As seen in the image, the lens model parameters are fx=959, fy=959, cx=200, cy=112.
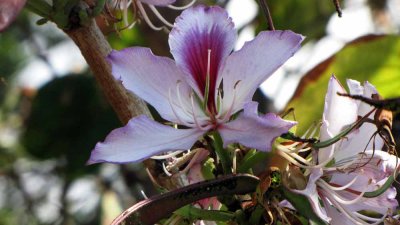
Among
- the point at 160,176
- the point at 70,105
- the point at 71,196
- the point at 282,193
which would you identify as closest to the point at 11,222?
the point at 71,196

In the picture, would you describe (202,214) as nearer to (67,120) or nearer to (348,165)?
(348,165)

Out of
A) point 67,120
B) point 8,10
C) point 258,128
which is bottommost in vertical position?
point 67,120

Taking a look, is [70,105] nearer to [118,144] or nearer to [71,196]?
[71,196]

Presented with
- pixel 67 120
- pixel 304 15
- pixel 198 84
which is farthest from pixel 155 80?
pixel 67 120

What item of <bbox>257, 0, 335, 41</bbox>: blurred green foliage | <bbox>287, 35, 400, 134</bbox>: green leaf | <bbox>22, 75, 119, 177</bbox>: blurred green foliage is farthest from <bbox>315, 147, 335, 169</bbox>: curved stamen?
<bbox>22, 75, 119, 177</bbox>: blurred green foliage

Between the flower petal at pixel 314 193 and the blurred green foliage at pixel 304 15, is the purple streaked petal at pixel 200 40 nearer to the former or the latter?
the flower petal at pixel 314 193

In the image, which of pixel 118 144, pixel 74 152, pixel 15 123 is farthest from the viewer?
pixel 15 123
